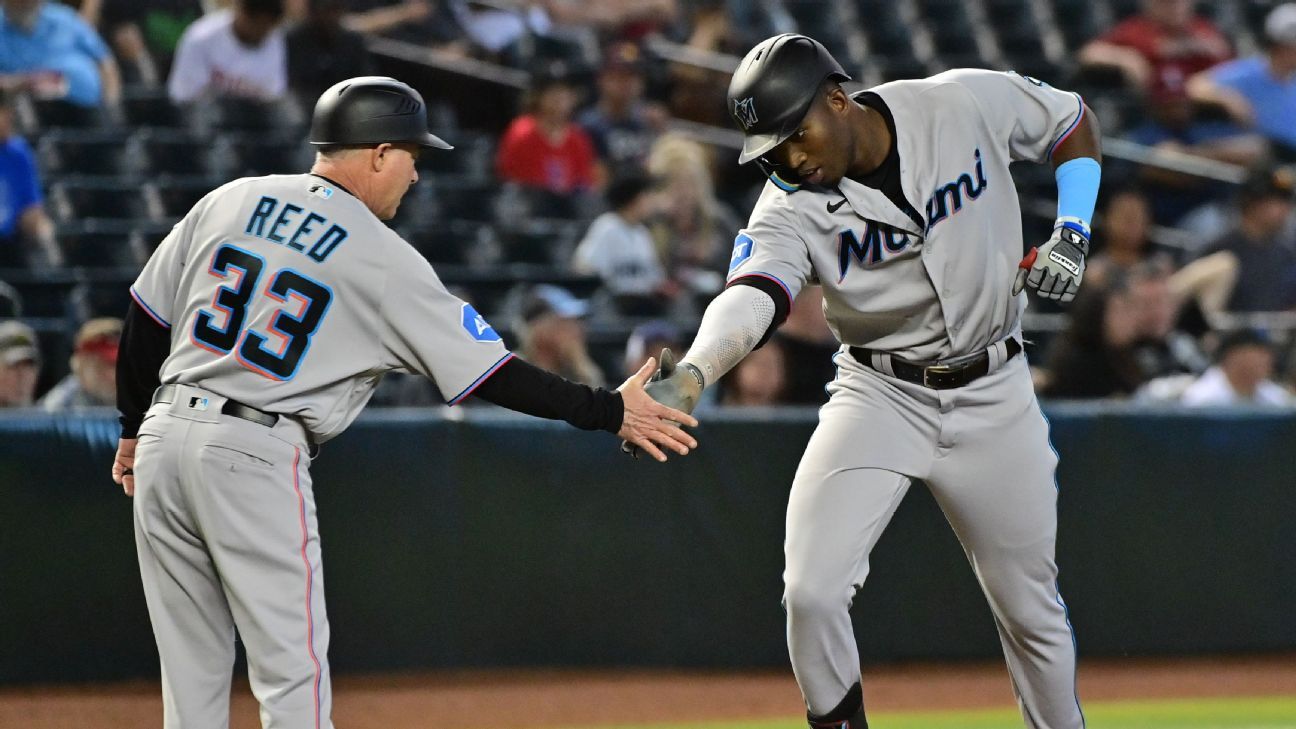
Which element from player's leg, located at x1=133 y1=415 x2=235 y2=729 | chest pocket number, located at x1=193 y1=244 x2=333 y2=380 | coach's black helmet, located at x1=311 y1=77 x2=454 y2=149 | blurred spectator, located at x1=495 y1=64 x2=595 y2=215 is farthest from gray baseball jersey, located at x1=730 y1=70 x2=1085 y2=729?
blurred spectator, located at x1=495 y1=64 x2=595 y2=215

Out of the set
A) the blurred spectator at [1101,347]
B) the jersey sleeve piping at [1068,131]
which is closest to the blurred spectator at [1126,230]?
the blurred spectator at [1101,347]

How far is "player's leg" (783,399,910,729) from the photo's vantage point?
3.89 meters

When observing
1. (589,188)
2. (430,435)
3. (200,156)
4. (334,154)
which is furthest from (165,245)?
(589,188)

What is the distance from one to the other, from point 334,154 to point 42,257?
4560mm

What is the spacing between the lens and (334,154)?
3688 millimetres

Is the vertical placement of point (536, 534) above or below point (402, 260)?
below

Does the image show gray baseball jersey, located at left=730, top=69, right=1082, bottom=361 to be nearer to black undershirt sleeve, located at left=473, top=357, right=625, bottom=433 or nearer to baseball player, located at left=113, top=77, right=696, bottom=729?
black undershirt sleeve, located at left=473, top=357, right=625, bottom=433

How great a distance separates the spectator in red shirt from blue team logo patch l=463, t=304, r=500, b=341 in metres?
8.04

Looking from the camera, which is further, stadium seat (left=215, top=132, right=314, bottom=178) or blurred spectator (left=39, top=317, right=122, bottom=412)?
stadium seat (left=215, top=132, right=314, bottom=178)

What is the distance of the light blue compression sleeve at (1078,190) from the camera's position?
13.3ft

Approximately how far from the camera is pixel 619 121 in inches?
382

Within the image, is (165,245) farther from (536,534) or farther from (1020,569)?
(536,534)

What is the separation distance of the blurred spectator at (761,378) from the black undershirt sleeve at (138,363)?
3.46 meters

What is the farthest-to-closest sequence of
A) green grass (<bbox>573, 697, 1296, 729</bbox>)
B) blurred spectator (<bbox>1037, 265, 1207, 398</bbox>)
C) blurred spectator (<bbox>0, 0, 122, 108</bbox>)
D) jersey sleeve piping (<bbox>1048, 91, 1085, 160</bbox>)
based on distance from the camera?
1. blurred spectator (<bbox>0, 0, 122, 108</bbox>)
2. blurred spectator (<bbox>1037, 265, 1207, 398</bbox>)
3. green grass (<bbox>573, 697, 1296, 729</bbox>)
4. jersey sleeve piping (<bbox>1048, 91, 1085, 160</bbox>)
